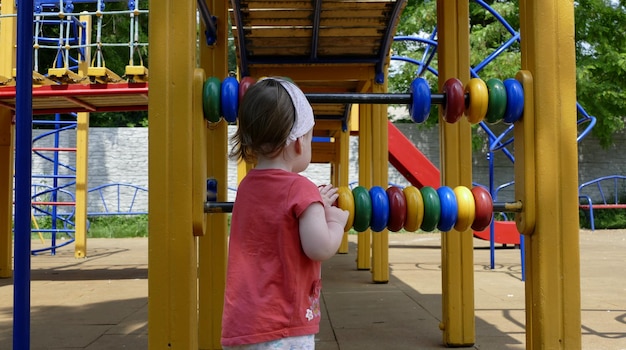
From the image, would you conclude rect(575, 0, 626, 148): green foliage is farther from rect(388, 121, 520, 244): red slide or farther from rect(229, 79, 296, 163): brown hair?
rect(229, 79, 296, 163): brown hair

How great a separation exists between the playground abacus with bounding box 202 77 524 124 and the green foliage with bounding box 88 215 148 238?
11809mm

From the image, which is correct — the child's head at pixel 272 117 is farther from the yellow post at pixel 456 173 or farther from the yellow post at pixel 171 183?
the yellow post at pixel 456 173

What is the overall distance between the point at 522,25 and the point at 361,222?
3.15 feet

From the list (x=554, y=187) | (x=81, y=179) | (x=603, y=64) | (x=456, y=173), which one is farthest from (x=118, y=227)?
(x=554, y=187)

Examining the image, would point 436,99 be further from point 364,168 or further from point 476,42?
point 476,42

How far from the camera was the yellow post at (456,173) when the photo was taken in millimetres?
3400

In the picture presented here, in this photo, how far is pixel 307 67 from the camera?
570 centimetres

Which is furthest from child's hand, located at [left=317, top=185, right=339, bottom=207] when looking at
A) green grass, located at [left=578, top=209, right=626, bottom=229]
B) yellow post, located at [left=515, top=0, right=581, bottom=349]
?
green grass, located at [left=578, top=209, right=626, bottom=229]

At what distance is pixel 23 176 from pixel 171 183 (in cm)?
59

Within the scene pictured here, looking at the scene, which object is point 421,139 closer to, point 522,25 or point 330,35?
point 330,35

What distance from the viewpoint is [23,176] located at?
2.28 m

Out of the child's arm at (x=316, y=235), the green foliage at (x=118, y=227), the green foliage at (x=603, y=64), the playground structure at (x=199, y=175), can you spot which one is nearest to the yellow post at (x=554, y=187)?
the playground structure at (x=199, y=175)

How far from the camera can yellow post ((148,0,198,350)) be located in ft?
6.85

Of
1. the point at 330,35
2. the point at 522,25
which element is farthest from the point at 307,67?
the point at 522,25
